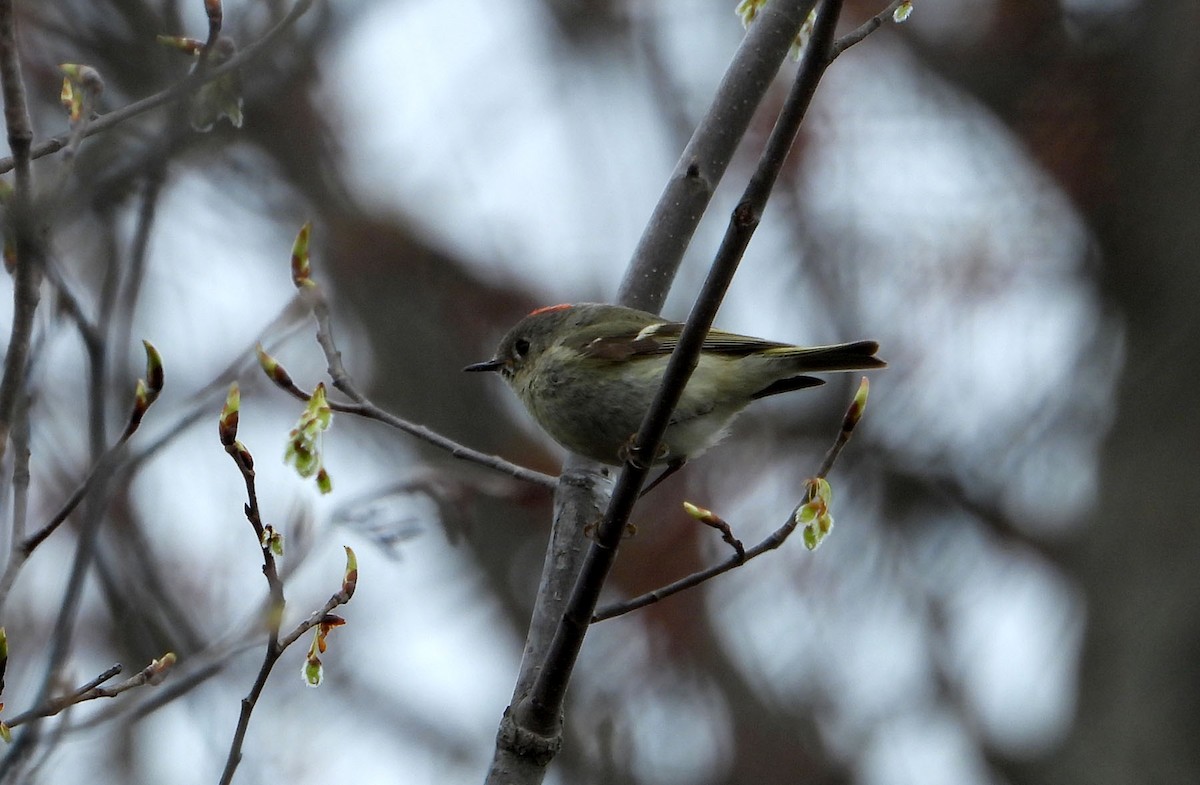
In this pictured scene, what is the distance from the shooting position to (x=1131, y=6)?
26.5ft

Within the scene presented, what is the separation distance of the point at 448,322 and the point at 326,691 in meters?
2.55

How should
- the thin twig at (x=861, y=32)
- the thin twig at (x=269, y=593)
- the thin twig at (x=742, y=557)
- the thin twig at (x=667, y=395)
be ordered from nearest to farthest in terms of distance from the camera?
the thin twig at (x=269, y=593), the thin twig at (x=667, y=395), the thin twig at (x=861, y=32), the thin twig at (x=742, y=557)

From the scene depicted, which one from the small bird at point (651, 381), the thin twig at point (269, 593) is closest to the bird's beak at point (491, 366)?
the small bird at point (651, 381)

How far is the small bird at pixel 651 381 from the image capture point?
362 centimetres

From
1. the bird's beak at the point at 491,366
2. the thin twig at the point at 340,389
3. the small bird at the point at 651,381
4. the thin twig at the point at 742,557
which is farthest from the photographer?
the bird's beak at the point at 491,366

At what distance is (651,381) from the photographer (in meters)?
3.73

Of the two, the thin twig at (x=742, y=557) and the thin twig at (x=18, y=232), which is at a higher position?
the thin twig at (x=18, y=232)

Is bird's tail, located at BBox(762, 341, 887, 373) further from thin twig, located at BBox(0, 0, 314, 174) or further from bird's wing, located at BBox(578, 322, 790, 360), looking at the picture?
thin twig, located at BBox(0, 0, 314, 174)

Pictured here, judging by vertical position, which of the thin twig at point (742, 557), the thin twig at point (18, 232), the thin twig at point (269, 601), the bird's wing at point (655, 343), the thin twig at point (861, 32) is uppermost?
the thin twig at point (18, 232)

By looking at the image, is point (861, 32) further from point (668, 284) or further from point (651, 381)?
point (651, 381)

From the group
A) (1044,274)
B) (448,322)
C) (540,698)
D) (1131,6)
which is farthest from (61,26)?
(1131,6)

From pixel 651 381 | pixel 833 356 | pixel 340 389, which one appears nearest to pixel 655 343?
pixel 651 381

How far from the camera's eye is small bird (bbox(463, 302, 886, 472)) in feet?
11.9

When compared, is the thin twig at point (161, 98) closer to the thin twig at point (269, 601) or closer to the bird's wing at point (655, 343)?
the thin twig at point (269, 601)
